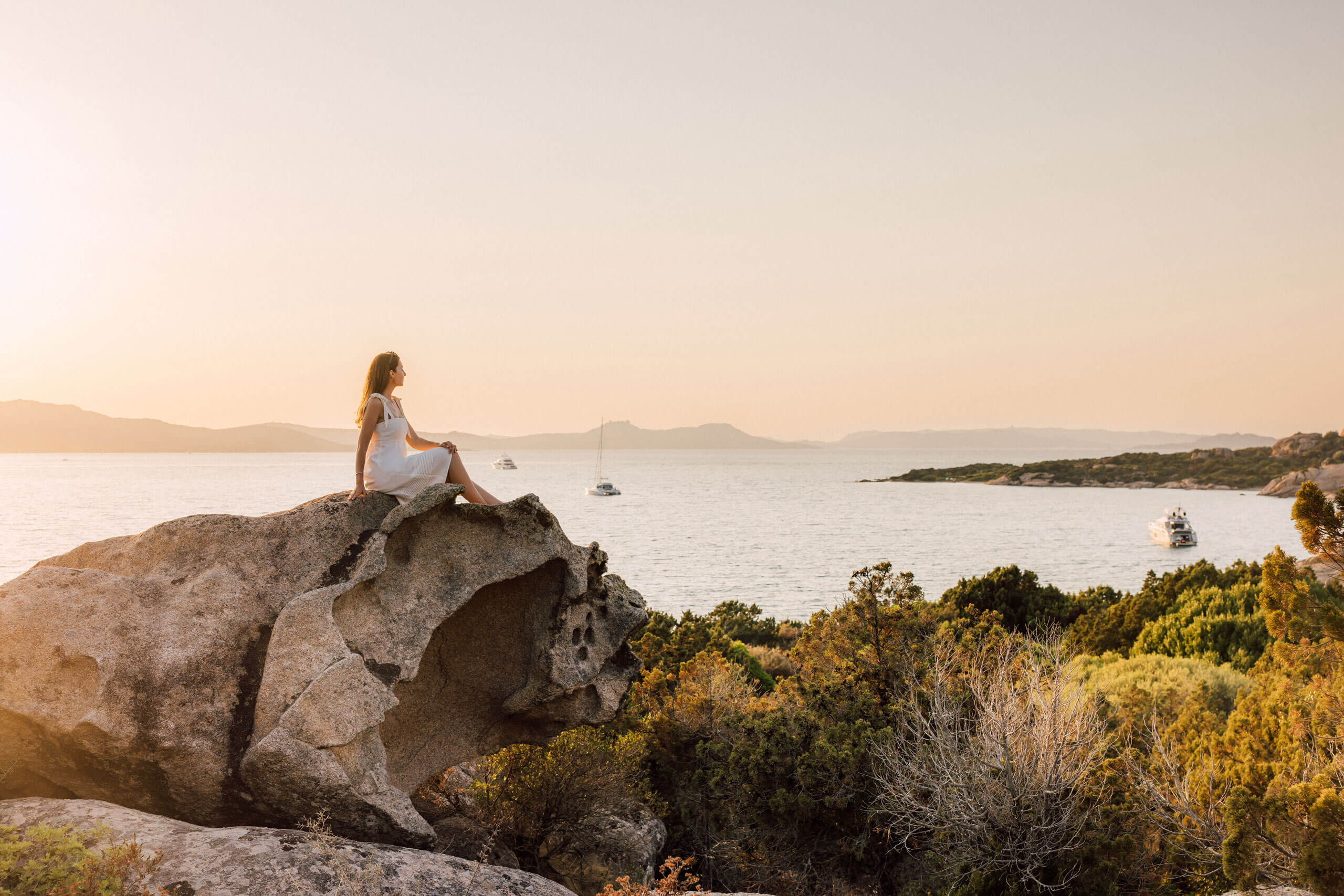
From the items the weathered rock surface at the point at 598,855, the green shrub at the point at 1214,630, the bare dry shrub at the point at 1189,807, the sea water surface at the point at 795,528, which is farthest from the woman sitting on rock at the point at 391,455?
the green shrub at the point at 1214,630

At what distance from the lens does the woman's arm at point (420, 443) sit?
25.7 ft

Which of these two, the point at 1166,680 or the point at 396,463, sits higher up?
the point at 396,463

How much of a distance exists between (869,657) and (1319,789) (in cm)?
601

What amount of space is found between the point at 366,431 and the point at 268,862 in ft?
12.3

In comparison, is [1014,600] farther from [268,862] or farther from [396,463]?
[268,862]

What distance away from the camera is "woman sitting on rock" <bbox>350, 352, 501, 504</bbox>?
7570 mm

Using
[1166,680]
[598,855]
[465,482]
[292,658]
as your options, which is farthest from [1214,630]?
[292,658]

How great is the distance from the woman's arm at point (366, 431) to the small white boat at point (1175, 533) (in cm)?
7372

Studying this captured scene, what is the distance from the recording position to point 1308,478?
62781mm

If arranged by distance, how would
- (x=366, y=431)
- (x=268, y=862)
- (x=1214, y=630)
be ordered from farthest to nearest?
(x=1214, y=630), (x=366, y=431), (x=268, y=862)

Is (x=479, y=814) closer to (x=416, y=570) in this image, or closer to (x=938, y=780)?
(x=416, y=570)

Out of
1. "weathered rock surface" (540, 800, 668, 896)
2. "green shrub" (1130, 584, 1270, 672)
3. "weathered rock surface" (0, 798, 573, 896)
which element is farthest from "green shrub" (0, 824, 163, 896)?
"green shrub" (1130, 584, 1270, 672)

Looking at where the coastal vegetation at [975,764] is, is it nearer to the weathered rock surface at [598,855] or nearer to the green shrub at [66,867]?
the weathered rock surface at [598,855]

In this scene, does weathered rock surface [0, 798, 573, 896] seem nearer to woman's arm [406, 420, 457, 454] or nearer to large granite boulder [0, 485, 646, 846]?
large granite boulder [0, 485, 646, 846]
